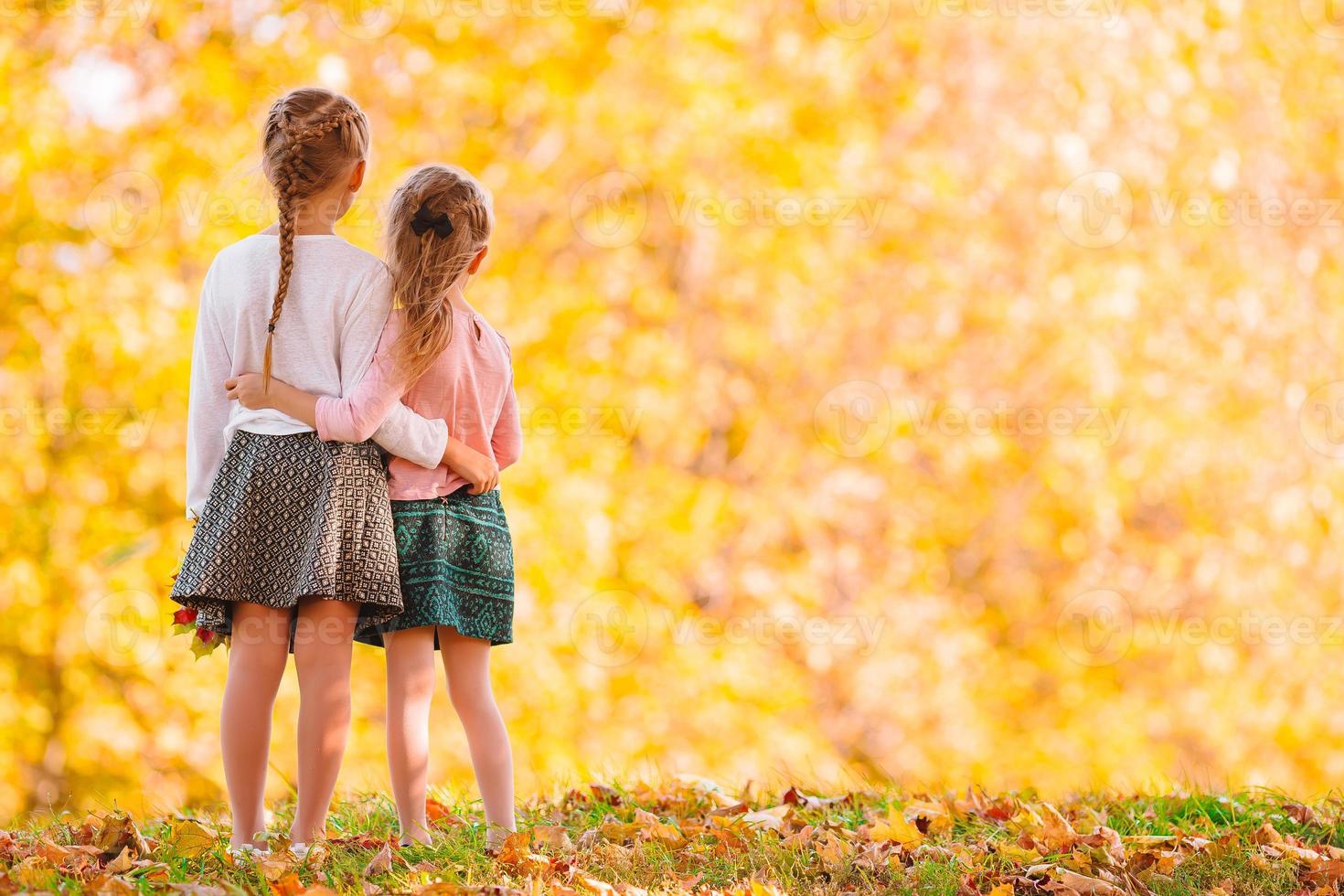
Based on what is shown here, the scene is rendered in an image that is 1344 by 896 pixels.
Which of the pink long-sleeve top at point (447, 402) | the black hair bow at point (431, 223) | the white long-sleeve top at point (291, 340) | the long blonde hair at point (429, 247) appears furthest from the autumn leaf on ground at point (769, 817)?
the black hair bow at point (431, 223)

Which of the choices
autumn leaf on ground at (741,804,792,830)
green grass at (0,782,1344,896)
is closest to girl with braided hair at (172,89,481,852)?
green grass at (0,782,1344,896)

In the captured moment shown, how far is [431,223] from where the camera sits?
8.24 feet

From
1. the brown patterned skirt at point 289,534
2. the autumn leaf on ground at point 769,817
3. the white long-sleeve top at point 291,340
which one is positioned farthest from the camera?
the autumn leaf on ground at point 769,817

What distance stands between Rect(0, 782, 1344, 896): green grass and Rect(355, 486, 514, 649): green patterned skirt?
0.41m

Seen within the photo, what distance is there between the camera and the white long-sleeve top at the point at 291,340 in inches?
96.0

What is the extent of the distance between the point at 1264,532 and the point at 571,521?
4.08 m

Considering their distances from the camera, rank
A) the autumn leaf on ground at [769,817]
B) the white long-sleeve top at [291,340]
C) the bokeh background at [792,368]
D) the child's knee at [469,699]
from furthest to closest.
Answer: the bokeh background at [792,368] → the autumn leaf on ground at [769,817] → the child's knee at [469,699] → the white long-sleeve top at [291,340]

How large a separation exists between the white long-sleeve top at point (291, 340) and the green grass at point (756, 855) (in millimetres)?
665

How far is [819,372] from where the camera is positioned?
23.1 ft

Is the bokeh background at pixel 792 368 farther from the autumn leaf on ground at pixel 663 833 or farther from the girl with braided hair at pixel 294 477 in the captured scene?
the girl with braided hair at pixel 294 477

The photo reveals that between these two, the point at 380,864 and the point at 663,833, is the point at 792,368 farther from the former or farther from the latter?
the point at 380,864

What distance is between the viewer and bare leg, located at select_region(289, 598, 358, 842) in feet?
7.89

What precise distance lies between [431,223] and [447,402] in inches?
13.7

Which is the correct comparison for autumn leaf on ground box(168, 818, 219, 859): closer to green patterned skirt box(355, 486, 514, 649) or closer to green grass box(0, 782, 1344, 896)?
green grass box(0, 782, 1344, 896)
